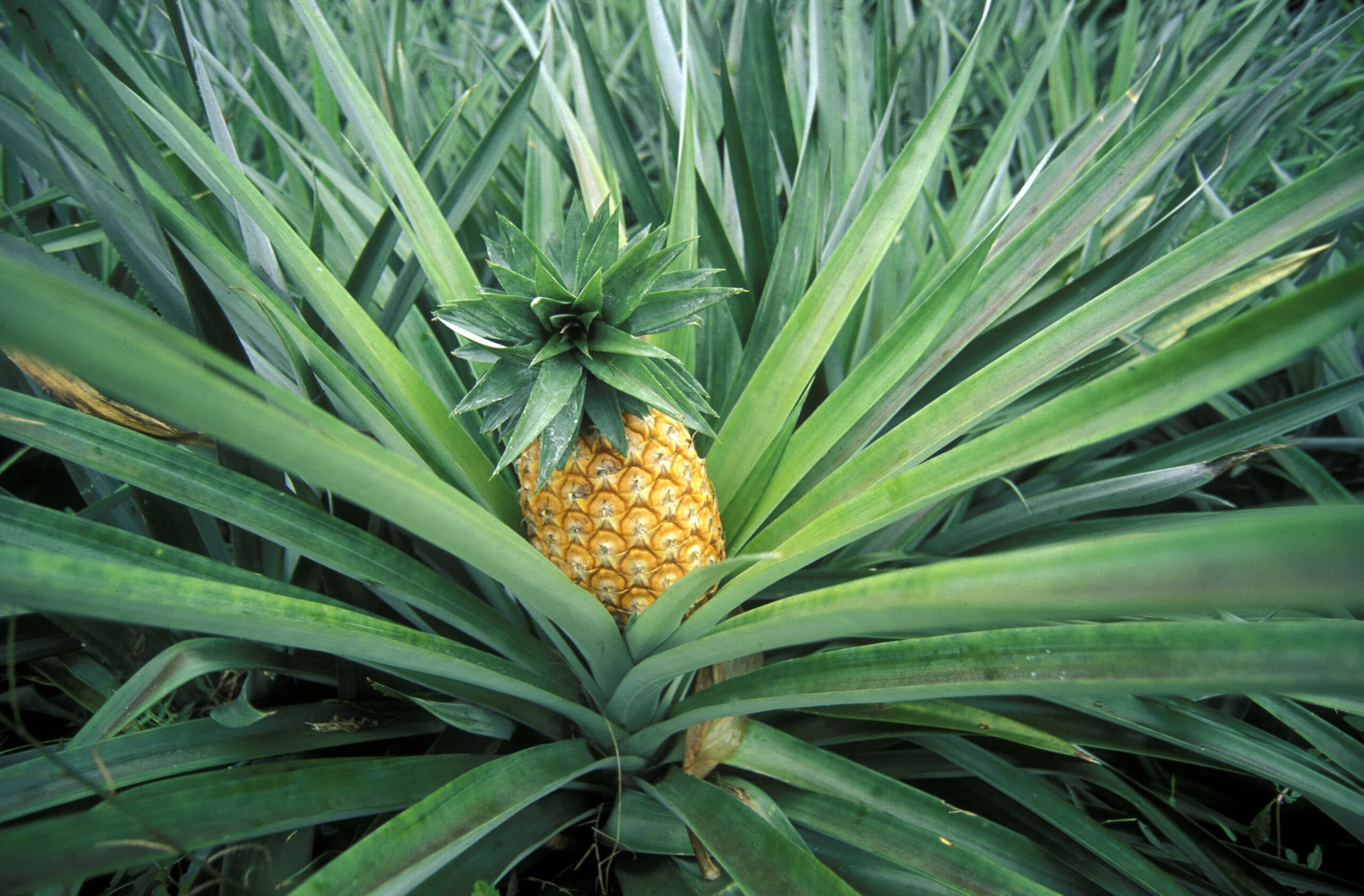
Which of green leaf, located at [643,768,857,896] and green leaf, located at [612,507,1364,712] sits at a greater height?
green leaf, located at [612,507,1364,712]

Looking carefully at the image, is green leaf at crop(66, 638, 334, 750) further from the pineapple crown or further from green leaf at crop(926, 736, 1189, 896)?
green leaf at crop(926, 736, 1189, 896)

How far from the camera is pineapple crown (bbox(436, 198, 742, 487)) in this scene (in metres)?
0.55

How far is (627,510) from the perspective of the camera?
0.63 metres

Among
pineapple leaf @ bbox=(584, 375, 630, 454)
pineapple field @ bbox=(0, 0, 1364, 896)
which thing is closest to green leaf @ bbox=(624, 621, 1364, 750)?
pineapple field @ bbox=(0, 0, 1364, 896)

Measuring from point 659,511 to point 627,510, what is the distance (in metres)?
0.03

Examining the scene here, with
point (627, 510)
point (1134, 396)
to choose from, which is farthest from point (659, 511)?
point (1134, 396)

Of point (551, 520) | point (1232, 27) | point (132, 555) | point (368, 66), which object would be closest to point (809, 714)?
point (551, 520)

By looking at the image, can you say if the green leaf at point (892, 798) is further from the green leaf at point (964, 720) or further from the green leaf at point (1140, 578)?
the green leaf at point (1140, 578)

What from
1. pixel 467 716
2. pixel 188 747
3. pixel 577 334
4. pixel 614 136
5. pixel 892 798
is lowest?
pixel 188 747

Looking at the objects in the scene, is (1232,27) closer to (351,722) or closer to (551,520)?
(551,520)

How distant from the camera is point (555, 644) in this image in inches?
26.1

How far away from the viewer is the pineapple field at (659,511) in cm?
31

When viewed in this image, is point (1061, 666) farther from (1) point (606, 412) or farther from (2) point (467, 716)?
(2) point (467, 716)

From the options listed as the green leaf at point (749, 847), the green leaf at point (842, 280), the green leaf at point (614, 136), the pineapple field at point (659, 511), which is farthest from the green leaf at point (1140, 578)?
the green leaf at point (614, 136)
